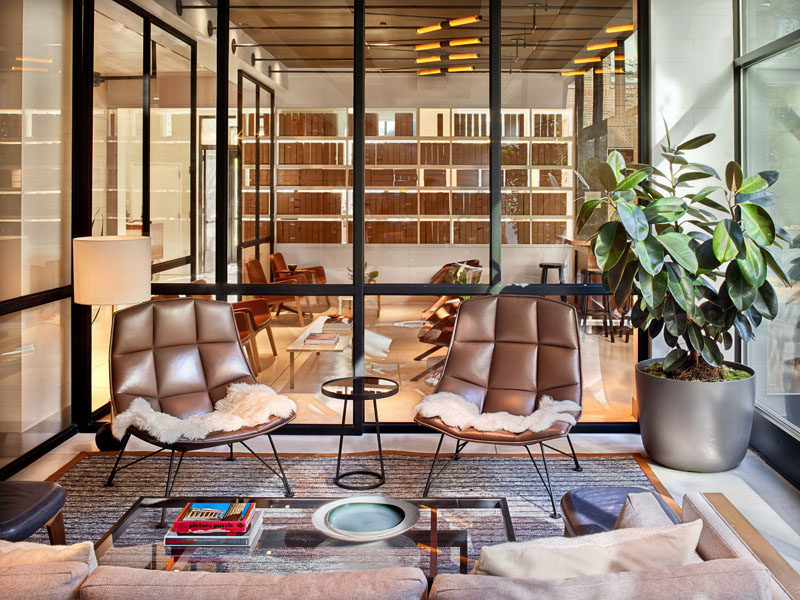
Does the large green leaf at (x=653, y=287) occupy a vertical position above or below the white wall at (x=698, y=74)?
below

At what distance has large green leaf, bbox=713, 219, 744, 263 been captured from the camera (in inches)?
152

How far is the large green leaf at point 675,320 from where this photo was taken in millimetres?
4129

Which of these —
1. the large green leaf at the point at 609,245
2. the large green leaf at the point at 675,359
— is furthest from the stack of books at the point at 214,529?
the large green leaf at the point at 675,359

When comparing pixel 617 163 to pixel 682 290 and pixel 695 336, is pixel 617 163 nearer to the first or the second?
pixel 682 290

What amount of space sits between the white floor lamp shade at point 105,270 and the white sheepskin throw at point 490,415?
1.69 m

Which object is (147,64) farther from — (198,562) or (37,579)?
(37,579)

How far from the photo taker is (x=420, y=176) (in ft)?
16.5

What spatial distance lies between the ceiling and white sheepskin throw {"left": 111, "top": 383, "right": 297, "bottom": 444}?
7.25ft

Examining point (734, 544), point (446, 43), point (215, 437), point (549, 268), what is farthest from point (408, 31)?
point (734, 544)

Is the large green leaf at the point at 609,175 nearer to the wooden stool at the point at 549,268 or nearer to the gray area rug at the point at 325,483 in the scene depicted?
the wooden stool at the point at 549,268

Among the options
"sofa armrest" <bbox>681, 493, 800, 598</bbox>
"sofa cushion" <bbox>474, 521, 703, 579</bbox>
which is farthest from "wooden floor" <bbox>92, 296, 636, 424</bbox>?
"sofa cushion" <bbox>474, 521, 703, 579</bbox>

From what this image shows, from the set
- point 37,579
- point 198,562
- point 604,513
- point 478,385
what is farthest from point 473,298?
point 37,579

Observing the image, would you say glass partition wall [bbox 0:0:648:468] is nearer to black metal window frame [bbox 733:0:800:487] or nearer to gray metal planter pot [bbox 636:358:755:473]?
black metal window frame [bbox 733:0:800:487]

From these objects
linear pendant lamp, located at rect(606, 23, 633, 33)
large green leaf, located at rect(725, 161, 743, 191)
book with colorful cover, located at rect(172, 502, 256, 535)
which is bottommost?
book with colorful cover, located at rect(172, 502, 256, 535)
